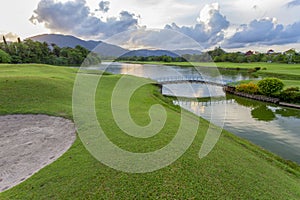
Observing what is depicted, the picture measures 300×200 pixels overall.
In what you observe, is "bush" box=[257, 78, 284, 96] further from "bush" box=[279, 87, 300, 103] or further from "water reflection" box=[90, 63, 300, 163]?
"water reflection" box=[90, 63, 300, 163]

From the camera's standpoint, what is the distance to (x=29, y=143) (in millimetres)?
11445

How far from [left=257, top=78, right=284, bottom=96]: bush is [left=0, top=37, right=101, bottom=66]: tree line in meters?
40.1

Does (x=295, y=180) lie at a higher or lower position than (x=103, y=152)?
lower

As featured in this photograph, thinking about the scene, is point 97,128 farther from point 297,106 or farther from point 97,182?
point 297,106

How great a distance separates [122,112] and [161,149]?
329 inches

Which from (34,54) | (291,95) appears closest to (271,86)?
(291,95)

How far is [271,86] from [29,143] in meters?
39.5

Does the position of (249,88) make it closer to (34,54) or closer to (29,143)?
(29,143)

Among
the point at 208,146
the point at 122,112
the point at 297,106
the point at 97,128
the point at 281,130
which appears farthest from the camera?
the point at 297,106

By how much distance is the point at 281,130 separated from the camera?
2153 cm

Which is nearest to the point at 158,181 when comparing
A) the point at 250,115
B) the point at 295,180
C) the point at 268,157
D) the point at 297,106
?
the point at 295,180

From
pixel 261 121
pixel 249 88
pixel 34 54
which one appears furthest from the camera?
pixel 34 54

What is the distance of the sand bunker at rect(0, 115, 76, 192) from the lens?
355 inches

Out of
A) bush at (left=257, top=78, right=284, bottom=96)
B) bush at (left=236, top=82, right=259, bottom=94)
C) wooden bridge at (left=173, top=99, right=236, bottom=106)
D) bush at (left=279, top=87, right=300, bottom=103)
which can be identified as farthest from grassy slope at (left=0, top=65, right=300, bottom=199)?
bush at (left=236, top=82, right=259, bottom=94)
